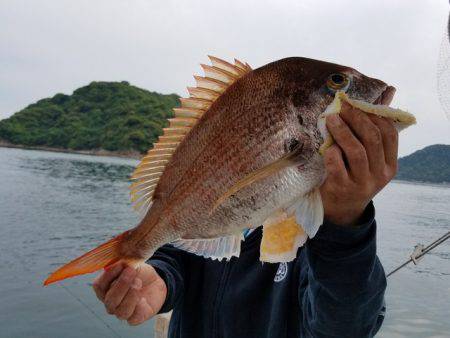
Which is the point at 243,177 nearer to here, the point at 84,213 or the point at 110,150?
the point at 84,213

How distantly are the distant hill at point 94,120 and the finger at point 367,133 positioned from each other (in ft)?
257

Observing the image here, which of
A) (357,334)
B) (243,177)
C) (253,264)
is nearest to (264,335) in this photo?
(253,264)

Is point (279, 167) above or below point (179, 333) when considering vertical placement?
above

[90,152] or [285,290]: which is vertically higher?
[90,152]

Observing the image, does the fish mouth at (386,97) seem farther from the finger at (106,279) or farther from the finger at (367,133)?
the finger at (106,279)

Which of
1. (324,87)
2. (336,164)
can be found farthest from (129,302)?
(324,87)

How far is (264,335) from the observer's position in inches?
92.1

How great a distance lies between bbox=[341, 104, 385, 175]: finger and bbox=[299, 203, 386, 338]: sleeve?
0.80 feet

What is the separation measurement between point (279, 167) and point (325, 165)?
0.16 metres

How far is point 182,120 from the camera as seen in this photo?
1.69 m

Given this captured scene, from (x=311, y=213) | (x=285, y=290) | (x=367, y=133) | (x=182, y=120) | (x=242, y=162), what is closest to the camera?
(x=367, y=133)

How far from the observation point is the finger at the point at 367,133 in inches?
50.6

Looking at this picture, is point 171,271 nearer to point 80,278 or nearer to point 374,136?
point 374,136

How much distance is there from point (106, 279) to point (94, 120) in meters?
92.5
